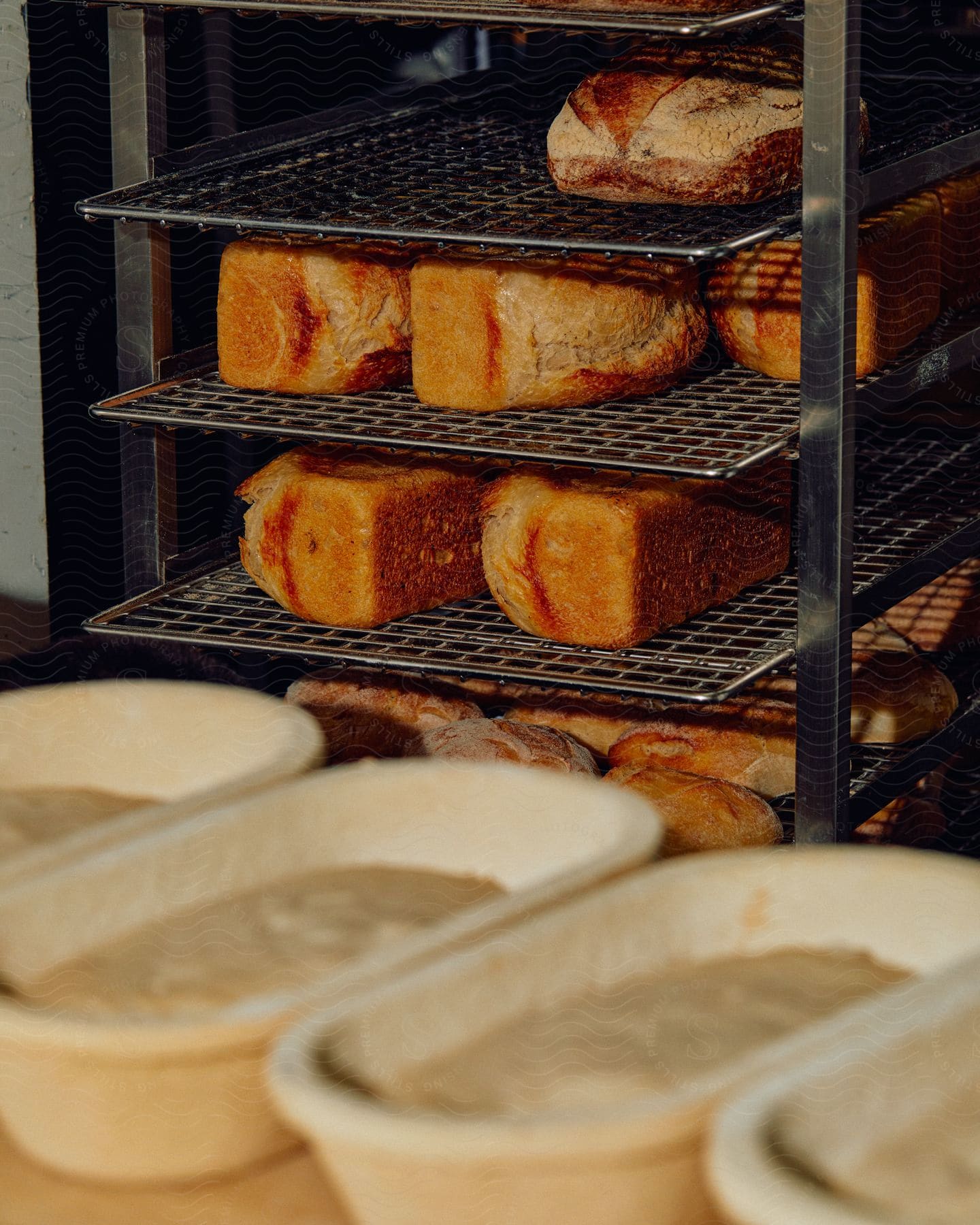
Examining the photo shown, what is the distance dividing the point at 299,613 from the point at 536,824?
0.64 meters

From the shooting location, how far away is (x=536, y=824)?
1039 millimetres

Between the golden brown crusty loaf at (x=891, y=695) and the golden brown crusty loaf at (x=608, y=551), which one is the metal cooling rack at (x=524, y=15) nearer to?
the golden brown crusty loaf at (x=608, y=551)

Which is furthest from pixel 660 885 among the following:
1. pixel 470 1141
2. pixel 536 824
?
pixel 470 1141

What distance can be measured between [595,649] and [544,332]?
0.27m

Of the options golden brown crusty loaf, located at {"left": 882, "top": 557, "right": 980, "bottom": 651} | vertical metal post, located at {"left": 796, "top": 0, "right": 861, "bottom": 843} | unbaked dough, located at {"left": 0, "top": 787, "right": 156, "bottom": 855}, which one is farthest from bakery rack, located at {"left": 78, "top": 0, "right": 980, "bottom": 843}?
unbaked dough, located at {"left": 0, "top": 787, "right": 156, "bottom": 855}

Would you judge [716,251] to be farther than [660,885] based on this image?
Yes

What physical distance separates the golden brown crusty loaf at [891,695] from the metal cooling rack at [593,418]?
286mm

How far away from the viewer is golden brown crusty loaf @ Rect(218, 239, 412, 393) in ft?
5.22

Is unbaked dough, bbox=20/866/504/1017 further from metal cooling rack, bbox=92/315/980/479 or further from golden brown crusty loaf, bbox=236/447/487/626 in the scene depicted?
golden brown crusty loaf, bbox=236/447/487/626

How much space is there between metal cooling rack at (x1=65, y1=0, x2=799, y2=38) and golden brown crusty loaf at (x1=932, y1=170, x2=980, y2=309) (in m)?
0.41

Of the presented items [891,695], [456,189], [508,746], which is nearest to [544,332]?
[456,189]

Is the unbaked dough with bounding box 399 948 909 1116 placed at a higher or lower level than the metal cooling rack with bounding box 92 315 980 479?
lower

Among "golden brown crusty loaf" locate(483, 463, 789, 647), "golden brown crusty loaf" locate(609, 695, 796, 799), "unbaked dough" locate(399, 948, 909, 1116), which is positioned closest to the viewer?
"unbaked dough" locate(399, 948, 909, 1116)

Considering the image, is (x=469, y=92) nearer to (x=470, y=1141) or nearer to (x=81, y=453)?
(x=81, y=453)
